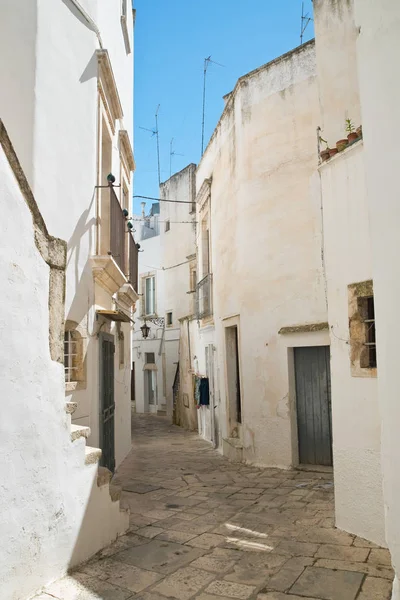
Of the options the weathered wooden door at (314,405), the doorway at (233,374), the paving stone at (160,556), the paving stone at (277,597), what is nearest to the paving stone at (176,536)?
the paving stone at (160,556)

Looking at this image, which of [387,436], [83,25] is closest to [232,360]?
[83,25]

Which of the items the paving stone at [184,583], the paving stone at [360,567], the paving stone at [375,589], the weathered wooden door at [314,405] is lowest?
the paving stone at [360,567]

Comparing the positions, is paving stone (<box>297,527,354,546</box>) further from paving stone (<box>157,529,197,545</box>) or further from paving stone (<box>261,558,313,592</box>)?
paving stone (<box>157,529,197,545</box>)

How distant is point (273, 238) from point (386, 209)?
6190mm

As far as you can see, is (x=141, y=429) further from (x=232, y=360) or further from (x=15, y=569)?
(x=15, y=569)

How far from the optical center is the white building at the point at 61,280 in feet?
11.3

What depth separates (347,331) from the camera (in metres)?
5.25

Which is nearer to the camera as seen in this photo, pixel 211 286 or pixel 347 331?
pixel 347 331

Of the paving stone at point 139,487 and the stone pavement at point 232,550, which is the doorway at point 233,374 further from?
the paving stone at point 139,487

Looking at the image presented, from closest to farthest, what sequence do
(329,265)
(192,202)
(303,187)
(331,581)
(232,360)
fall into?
(331,581)
(329,265)
(303,187)
(232,360)
(192,202)

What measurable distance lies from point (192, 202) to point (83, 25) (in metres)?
12.9

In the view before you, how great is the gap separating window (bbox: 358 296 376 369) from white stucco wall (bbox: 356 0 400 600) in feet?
6.11

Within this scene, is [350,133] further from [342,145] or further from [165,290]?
[165,290]

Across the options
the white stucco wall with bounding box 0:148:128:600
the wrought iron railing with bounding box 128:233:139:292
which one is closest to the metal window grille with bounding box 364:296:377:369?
the white stucco wall with bounding box 0:148:128:600
